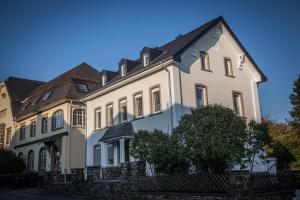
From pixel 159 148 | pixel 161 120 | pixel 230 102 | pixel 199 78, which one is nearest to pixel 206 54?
pixel 199 78

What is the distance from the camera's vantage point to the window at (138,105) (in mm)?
24247

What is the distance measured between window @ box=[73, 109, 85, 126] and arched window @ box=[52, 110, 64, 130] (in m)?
1.35

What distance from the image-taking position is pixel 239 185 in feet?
40.2

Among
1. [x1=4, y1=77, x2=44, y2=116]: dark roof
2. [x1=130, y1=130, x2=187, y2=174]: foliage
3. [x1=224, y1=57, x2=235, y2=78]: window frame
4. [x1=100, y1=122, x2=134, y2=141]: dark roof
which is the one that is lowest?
[x1=130, y1=130, x2=187, y2=174]: foliage

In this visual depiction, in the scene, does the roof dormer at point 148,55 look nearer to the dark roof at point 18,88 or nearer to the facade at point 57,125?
the facade at point 57,125

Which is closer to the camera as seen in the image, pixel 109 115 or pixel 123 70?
pixel 123 70

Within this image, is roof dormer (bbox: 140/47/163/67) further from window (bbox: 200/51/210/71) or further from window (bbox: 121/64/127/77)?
window (bbox: 200/51/210/71)

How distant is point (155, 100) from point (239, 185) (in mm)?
11653

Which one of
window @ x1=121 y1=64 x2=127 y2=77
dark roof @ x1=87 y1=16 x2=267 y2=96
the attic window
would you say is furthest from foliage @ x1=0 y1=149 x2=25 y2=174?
window @ x1=121 y1=64 x2=127 y2=77

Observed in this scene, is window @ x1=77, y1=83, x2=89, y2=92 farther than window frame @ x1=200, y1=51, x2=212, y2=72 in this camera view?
Yes

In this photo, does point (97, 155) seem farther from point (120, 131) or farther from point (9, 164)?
point (9, 164)

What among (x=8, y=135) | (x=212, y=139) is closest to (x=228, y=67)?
(x=212, y=139)

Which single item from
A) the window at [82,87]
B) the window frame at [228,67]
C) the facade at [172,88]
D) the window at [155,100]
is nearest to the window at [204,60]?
the facade at [172,88]

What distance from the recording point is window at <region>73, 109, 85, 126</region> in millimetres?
32125
